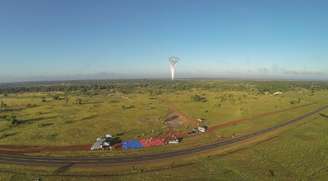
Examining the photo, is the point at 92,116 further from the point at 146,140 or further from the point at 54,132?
the point at 146,140

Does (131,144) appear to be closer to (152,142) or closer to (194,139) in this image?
(152,142)

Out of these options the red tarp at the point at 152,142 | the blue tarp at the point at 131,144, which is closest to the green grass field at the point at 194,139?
the red tarp at the point at 152,142

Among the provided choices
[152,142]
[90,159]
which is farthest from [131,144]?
[90,159]

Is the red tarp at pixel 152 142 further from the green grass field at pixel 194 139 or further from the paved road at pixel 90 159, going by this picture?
the paved road at pixel 90 159

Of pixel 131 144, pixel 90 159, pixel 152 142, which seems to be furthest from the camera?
pixel 152 142

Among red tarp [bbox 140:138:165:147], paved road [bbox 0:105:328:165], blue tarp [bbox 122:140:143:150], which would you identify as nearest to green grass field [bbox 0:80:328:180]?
paved road [bbox 0:105:328:165]

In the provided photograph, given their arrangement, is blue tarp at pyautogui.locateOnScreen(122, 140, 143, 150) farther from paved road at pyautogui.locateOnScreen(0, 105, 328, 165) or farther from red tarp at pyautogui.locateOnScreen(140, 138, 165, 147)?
paved road at pyautogui.locateOnScreen(0, 105, 328, 165)

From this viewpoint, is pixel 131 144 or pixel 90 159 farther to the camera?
pixel 131 144
